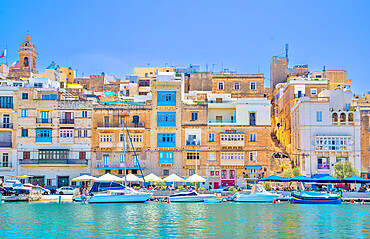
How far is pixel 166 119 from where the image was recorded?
7656 centimetres

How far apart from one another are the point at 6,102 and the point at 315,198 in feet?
136

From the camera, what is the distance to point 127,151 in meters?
75.9

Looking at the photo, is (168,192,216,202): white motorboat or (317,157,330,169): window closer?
(168,192,216,202): white motorboat

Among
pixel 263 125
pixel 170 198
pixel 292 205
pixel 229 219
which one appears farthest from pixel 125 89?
pixel 229 219

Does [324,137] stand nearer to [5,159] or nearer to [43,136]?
[43,136]

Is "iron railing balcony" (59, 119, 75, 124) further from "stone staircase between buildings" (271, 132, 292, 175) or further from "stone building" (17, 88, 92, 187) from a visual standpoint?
"stone staircase between buildings" (271, 132, 292, 175)

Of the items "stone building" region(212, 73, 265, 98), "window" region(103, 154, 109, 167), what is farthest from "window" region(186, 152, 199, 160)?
"stone building" region(212, 73, 265, 98)

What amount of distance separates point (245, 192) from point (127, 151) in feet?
59.2

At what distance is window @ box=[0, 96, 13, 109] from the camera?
251 feet

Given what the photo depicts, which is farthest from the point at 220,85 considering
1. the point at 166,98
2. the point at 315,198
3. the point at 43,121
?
the point at 315,198

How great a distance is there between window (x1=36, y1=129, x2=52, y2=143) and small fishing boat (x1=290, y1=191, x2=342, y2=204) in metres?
33.0

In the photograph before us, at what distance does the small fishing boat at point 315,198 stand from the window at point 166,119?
2129 centimetres

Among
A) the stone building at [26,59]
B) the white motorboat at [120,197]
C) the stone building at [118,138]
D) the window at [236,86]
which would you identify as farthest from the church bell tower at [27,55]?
the white motorboat at [120,197]

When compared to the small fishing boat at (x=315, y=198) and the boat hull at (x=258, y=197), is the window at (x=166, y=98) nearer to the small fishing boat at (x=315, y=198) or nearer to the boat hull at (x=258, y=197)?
the boat hull at (x=258, y=197)
